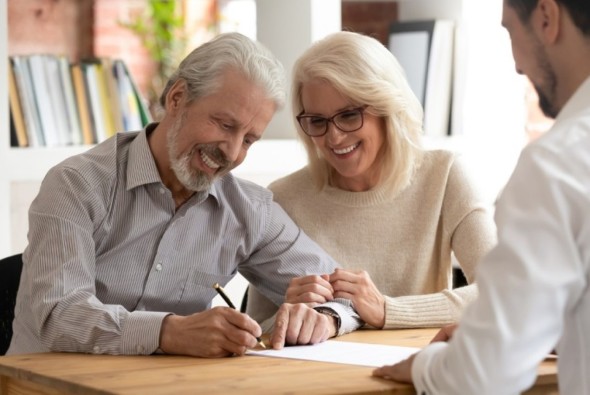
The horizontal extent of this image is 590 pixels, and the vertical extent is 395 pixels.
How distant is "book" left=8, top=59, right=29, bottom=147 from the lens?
4.06 m

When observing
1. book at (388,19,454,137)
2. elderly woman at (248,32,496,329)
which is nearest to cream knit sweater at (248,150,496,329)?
elderly woman at (248,32,496,329)

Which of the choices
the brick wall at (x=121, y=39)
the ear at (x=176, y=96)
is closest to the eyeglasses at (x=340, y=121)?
the ear at (x=176, y=96)

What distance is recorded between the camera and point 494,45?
4691 mm

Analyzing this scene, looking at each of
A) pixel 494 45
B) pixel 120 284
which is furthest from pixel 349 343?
pixel 494 45

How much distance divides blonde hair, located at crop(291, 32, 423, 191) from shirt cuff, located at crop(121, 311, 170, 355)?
932 millimetres

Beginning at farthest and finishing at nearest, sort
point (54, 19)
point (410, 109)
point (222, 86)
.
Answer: point (54, 19) → point (410, 109) → point (222, 86)

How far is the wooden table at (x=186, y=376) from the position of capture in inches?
76.7

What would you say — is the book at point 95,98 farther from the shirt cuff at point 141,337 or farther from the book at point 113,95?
the shirt cuff at point 141,337

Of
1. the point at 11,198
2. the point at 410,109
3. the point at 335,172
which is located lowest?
the point at 11,198

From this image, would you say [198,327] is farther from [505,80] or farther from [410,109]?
[505,80]

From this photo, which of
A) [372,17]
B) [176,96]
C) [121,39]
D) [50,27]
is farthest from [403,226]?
[121,39]

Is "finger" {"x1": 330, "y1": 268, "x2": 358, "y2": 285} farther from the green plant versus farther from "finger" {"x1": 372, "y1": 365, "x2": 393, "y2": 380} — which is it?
the green plant

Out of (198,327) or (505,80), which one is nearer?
(198,327)

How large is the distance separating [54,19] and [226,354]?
384 cm
